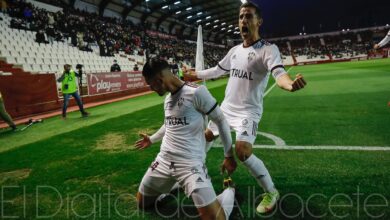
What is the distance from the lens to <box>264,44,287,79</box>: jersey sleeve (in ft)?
10.7

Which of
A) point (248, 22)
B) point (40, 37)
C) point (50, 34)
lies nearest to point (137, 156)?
point (248, 22)

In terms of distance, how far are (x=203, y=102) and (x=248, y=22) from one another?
120cm

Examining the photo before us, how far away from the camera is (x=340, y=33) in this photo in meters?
89.9

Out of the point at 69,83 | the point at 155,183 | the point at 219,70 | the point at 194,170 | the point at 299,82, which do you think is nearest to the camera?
the point at 299,82

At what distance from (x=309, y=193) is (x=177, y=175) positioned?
1.72 meters

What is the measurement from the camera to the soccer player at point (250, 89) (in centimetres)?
338

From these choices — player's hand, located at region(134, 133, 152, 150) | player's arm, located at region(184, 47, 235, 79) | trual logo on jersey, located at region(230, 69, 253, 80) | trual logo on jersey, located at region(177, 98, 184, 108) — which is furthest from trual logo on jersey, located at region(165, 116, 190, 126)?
player's arm, located at region(184, 47, 235, 79)

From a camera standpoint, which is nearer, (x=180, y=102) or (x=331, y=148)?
(x=180, y=102)

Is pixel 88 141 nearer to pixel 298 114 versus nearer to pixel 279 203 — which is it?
pixel 279 203

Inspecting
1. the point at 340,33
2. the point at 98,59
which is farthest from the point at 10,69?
the point at 340,33

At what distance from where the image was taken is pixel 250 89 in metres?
3.64

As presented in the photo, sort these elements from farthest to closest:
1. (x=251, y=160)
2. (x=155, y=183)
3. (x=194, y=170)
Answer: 1. (x=251, y=160)
2. (x=155, y=183)
3. (x=194, y=170)

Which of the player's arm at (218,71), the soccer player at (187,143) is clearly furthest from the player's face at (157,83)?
the player's arm at (218,71)

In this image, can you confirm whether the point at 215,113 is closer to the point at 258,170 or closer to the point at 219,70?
the point at 258,170
